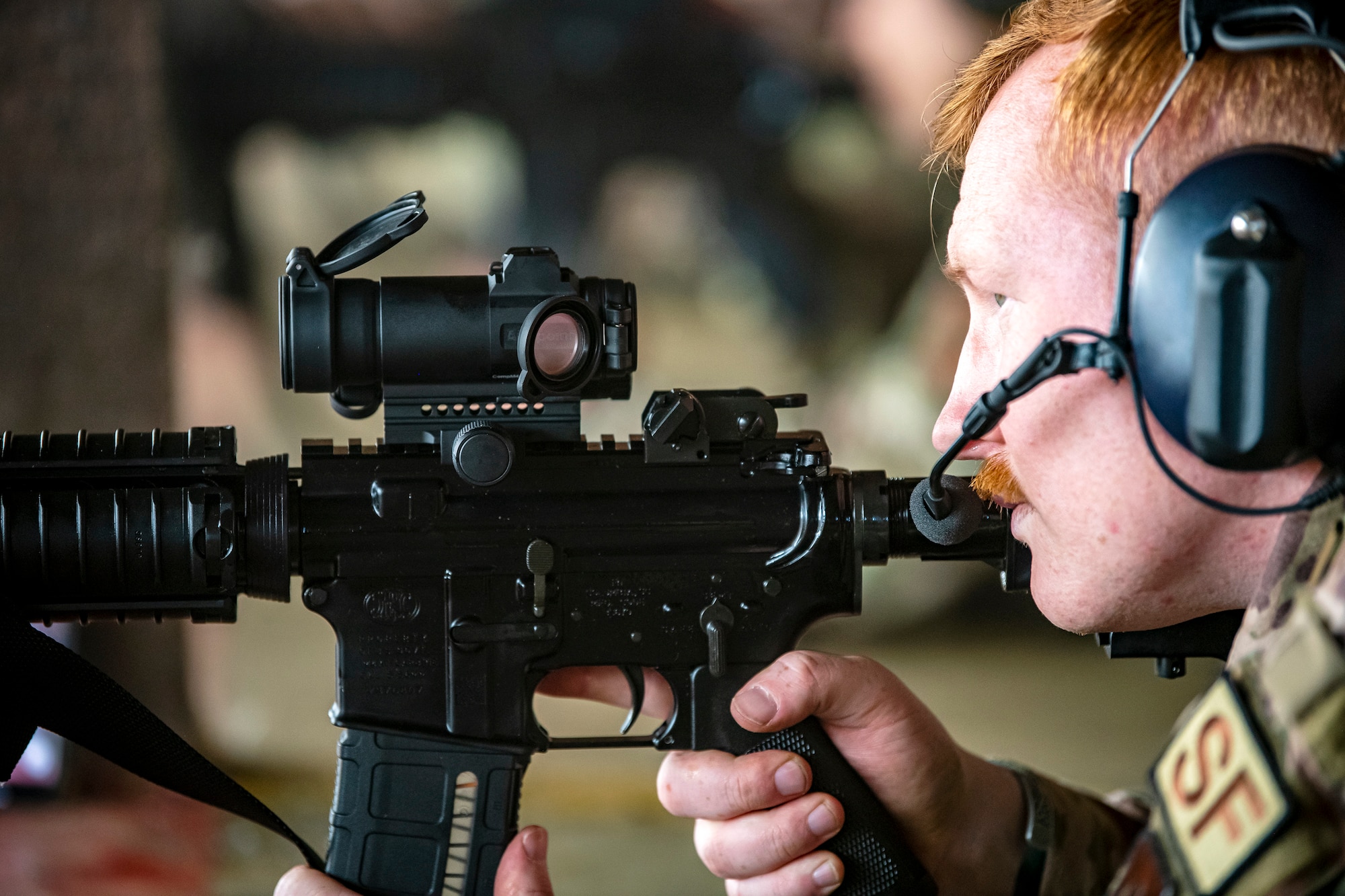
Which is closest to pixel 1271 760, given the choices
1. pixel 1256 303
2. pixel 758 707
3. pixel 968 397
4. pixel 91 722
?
pixel 1256 303

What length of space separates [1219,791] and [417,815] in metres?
0.81

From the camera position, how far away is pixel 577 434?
46.2 inches

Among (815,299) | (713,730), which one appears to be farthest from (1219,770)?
(815,299)

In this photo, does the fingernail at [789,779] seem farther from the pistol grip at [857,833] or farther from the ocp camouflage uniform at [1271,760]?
the ocp camouflage uniform at [1271,760]

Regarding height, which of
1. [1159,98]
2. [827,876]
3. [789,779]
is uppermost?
[1159,98]

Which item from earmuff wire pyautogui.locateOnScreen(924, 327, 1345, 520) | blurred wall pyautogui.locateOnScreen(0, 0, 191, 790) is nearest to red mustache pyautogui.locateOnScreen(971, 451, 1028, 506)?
earmuff wire pyautogui.locateOnScreen(924, 327, 1345, 520)

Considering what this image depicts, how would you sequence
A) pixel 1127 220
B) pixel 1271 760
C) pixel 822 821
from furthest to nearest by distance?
pixel 822 821 → pixel 1127 220 → pixel 1271 760

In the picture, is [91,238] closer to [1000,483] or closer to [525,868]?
[525,868]

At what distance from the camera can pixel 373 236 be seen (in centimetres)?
109

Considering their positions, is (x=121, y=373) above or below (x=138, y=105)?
below

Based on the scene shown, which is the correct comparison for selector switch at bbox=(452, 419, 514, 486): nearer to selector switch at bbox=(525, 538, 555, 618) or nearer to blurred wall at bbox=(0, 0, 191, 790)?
selector switch at bbox=(525, 538, 555, 618)

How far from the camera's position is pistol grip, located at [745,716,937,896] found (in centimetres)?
119

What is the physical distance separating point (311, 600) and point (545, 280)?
41 cm

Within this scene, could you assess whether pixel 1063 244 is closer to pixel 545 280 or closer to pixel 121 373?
pixel 545 280
